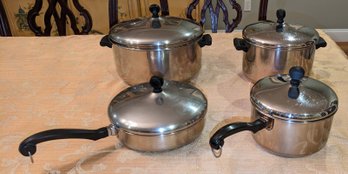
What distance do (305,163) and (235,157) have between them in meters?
0.11

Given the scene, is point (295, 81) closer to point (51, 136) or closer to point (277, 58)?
point (277, 58)

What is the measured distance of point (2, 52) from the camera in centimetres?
103

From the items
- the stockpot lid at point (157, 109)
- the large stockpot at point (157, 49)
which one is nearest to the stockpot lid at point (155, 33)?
the large stockpot at point (157, 49)

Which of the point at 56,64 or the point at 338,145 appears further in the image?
the point at 56,64

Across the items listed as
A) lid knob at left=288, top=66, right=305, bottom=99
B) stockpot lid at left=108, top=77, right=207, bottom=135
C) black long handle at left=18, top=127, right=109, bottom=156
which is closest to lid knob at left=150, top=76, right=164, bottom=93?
stockpot lid at left=108, top=77, right=207, bottom=135

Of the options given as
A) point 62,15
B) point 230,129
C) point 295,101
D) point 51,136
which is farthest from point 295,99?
point 62,15

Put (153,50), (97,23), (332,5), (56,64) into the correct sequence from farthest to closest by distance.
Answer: (332,5) < (97,23) < (56,64) < (153,50)

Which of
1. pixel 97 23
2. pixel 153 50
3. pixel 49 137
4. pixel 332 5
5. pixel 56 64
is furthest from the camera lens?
pixel 332 5

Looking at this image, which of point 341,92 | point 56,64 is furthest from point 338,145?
point 56,64

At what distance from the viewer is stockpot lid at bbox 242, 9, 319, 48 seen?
0.69 metres

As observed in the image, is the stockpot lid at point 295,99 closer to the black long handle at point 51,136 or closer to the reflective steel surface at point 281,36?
the reflective steel surface at point 281,36

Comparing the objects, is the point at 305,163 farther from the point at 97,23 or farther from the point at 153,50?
the point at 97,23

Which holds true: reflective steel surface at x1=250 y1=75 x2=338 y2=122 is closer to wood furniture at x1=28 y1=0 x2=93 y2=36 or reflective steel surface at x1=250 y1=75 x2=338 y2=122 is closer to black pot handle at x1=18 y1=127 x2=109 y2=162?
black pot handle at x1=18 y1=127 x2=109 y2=162

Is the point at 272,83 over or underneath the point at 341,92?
over
